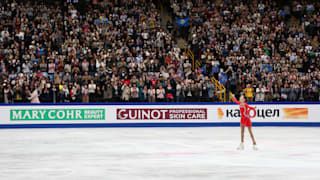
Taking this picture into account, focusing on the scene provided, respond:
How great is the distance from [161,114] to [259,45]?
813 cm

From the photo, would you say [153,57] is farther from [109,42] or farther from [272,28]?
[272,28]

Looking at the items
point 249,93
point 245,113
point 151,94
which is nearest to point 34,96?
point 151,94

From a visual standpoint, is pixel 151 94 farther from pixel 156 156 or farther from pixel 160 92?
pixel 156 156

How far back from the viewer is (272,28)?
104 ft

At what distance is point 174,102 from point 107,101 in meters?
3.30

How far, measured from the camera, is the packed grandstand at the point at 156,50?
25.2 metres

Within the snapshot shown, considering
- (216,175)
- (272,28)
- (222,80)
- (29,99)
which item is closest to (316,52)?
(272,28)

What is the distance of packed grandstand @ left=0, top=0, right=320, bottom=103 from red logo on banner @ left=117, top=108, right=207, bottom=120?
0.55m

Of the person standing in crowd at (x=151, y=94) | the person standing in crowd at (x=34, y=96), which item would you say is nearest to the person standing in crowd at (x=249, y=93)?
the person standing in crowd at (x=151, y=94)

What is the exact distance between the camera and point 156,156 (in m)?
14.2

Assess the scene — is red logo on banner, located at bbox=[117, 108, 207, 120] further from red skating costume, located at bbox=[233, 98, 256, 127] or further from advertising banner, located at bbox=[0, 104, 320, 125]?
red skating costume, located at bbox=[233, 98, 256, 127]

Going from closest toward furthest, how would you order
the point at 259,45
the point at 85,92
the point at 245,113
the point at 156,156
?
1. the point at 156,156
2. the point at 245,113
3. the point at 85,92
4. the point at 259,45

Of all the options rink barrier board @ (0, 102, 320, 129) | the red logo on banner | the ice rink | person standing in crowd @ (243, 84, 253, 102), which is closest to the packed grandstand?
person standing in crowd @ (243, 84, 253, 102)

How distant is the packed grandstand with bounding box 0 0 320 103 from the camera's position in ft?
82.7
